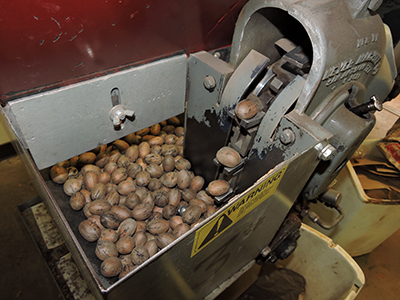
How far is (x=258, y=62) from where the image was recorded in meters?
1.02

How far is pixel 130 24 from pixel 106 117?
310 millimetres

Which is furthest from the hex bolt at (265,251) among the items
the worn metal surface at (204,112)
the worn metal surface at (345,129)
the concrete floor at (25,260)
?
the concrete floor at (25,260)

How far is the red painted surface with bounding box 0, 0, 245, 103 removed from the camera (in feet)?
2.18

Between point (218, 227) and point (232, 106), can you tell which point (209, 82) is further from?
point (218, 227)

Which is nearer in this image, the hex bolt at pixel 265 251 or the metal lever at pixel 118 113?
the metal lever at pixel 118 113

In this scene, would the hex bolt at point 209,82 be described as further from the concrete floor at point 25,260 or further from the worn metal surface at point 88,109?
the concrete floor at point 25,260

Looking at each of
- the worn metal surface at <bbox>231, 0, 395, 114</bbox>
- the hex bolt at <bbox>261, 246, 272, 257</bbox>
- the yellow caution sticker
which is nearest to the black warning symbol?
the yellow caution sticker

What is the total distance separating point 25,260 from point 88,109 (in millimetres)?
1501

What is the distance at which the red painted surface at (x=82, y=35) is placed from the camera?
2.18ft

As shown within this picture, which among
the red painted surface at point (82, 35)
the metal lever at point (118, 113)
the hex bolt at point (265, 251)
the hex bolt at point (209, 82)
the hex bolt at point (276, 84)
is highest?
the red painted surface at point (82, 35)

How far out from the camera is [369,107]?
98cm

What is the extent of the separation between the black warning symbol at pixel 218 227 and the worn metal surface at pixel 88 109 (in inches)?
20.0

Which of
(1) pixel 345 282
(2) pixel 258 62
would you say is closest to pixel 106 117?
(2) pixel 258 62

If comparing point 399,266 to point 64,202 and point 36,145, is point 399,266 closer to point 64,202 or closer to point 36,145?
point 64,202
